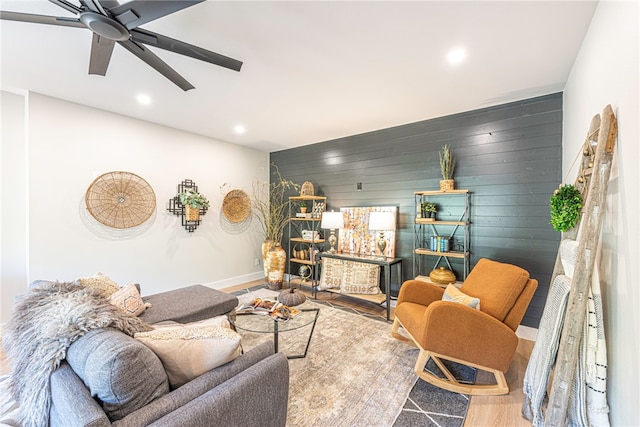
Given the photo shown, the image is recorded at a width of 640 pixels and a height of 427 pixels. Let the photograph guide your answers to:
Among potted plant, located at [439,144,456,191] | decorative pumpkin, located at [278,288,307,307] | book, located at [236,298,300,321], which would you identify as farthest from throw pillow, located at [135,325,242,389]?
potted plant, located at [439,144,456,191]

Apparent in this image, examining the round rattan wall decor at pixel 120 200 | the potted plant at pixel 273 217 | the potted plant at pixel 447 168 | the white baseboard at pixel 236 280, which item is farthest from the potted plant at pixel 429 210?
the round rattan wall decor at pixel 120 200

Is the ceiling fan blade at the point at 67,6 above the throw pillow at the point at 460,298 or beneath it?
above

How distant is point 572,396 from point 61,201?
483cm

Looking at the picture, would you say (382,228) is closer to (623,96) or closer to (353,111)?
(353,111)

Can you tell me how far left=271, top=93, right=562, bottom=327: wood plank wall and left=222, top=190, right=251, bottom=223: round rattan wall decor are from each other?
2.26 meters

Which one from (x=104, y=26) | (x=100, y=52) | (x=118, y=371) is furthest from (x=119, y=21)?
(x=118, y=371)

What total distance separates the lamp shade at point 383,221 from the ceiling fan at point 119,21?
251cm

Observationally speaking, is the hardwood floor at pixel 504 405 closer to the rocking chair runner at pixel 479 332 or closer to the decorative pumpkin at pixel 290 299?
the rocking chair runner at pixel 479 332

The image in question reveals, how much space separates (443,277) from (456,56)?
2258 mm

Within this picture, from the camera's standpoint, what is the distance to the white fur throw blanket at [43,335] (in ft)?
3.61

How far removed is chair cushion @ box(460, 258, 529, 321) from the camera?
210cm

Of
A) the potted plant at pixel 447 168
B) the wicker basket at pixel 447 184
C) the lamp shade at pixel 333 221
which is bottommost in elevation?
the lamp shade at pixel 333 221

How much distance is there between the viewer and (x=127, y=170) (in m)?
3.59

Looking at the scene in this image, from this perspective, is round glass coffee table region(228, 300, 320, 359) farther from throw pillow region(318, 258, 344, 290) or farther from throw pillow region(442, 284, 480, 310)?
throw pillow region(318, 258, 344, 290)
